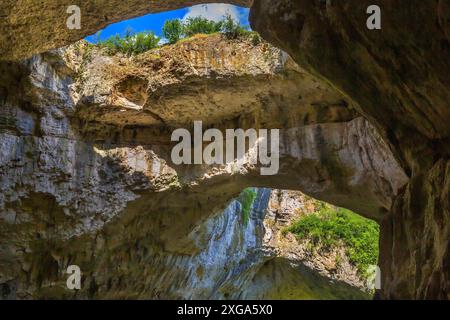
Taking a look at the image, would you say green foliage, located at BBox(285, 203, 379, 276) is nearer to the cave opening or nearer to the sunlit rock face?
the cave opening

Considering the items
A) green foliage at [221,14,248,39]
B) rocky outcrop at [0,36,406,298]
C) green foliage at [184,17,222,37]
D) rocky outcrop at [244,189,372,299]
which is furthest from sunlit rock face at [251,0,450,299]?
rocky outcrop at [244,189,372,299]

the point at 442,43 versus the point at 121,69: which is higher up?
the point at 121,69

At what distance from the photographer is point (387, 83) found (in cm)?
414

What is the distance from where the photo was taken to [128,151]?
9023 millimetres

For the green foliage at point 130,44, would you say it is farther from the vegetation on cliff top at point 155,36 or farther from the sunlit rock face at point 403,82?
the sunlit rock face at point 403,82

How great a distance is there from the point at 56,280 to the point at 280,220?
682cm

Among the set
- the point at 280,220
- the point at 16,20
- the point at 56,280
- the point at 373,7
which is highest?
the point at 16,20

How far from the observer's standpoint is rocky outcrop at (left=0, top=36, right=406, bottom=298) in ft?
25.6

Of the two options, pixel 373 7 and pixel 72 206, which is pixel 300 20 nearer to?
pixel 373 7

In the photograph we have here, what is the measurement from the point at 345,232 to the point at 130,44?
738cm

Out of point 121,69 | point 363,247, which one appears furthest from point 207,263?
point 121,69

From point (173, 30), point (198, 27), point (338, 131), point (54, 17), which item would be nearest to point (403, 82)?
point (338, 131)

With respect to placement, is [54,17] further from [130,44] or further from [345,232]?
[345,232]

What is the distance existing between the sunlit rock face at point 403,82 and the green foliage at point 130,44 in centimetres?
465
